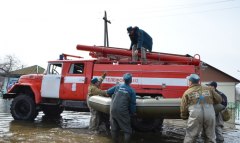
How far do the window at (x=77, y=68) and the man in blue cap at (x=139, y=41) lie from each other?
176 centimetres

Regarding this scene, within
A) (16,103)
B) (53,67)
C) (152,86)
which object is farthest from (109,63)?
(16,103)

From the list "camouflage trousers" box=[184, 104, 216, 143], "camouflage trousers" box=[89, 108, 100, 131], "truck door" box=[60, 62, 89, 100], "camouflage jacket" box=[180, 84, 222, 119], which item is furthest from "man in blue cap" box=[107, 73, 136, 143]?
"truck door" box=[60, 62, 89, 100]

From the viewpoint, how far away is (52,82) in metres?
11.5

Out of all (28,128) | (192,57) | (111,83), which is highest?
(192,57)

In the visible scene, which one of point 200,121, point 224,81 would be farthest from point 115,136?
point 224,81

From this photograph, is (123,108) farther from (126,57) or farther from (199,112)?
(126,57)

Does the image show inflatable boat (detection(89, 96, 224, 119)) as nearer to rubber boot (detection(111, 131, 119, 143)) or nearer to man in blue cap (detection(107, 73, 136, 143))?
man in blue cap (detection(107, 73, 136, 143))

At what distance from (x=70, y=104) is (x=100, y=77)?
1.48 m

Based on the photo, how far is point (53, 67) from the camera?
1188 cm

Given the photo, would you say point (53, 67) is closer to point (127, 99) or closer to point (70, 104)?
point (70, 104)

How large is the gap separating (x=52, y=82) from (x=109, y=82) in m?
2.28

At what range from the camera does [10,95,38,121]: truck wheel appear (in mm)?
11953

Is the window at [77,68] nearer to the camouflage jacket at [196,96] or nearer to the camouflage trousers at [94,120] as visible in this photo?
the camouflage trousers at [94,120]

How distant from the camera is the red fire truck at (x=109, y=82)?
374 inches
